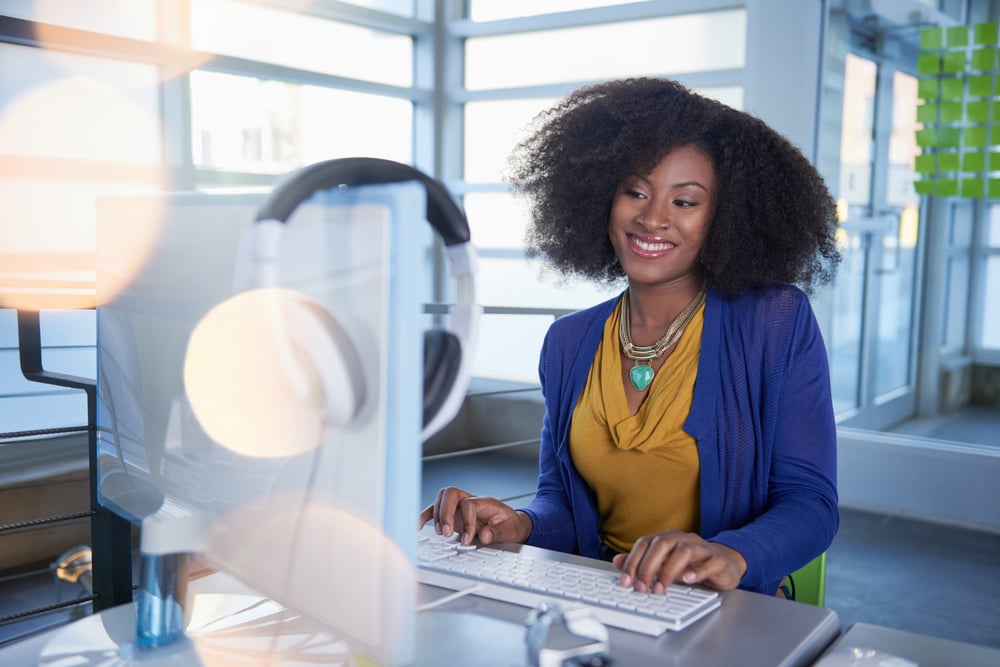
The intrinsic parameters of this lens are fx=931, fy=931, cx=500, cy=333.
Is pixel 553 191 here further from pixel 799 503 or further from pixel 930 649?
pixel 930 649

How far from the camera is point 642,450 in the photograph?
1.37 m

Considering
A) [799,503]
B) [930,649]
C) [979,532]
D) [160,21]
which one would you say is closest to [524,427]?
[979,532]

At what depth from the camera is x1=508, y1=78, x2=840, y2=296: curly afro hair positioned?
1460 millimetres

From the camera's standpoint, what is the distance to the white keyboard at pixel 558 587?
0.87 m

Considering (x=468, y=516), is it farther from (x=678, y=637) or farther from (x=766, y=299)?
(x=766, y=299)

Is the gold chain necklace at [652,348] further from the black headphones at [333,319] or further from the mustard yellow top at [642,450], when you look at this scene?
the black headphones at [333,319]

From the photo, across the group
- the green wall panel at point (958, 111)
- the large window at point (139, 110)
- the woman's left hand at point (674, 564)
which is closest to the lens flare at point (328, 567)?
the woman's left hand at point (674, 564)

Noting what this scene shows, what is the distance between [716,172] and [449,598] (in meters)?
0.85

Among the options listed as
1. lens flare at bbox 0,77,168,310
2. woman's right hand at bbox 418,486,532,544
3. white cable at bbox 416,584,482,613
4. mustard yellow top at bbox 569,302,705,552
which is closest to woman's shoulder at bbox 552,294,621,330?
mustard yellow top at bbox 569,302,705,552

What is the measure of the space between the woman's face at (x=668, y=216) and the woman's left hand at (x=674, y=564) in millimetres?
557

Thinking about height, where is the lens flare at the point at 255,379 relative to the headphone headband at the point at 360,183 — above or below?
below

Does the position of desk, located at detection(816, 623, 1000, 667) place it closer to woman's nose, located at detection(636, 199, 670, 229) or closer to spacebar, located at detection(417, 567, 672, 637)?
spacebar, located at detection(417, 567, 672, 637)

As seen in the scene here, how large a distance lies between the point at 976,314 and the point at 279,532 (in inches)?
165

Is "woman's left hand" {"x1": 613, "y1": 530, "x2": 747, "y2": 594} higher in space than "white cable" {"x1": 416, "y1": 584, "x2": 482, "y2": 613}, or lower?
higher
